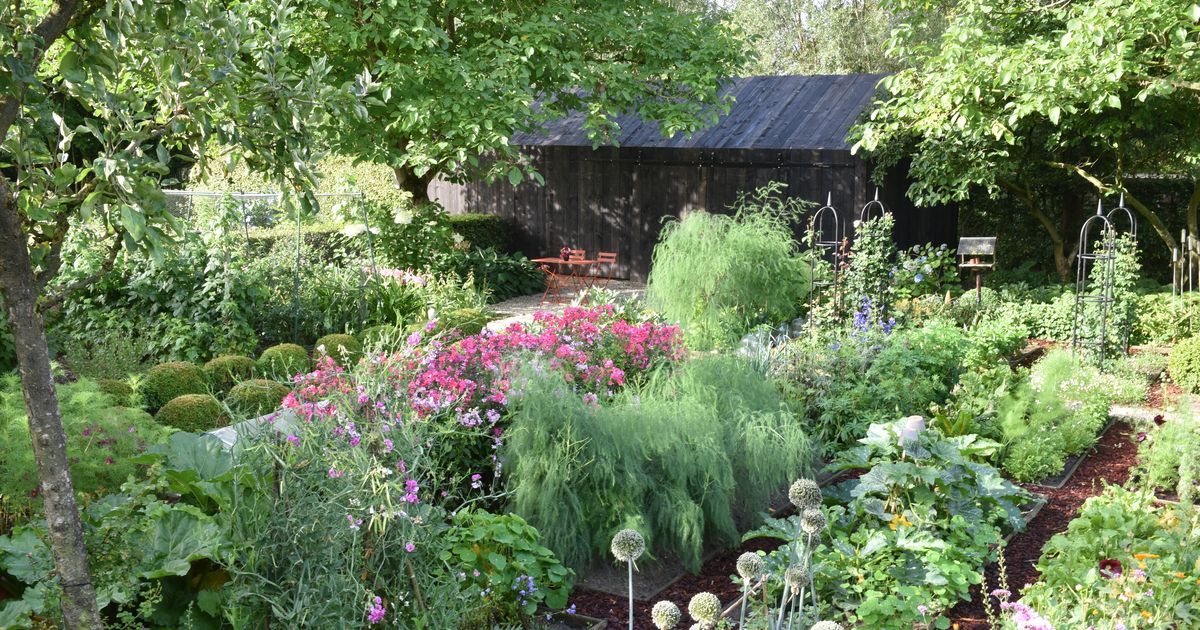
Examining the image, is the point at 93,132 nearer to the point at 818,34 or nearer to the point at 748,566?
the point at 748,566

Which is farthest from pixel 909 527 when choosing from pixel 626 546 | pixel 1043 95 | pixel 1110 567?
pixel 1043 95

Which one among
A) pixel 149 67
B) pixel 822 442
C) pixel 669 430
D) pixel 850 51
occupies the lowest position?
pixel 822 442

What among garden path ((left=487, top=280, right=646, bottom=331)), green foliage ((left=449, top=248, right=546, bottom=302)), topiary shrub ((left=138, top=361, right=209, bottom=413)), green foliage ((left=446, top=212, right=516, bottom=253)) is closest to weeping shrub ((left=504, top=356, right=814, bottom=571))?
topiary shrub ((left=138, top=361, right=209, bottom=413))

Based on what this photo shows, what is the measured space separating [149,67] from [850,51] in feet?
85.8

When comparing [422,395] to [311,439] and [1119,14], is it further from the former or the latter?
[1119,14]

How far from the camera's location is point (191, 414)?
6125 mm

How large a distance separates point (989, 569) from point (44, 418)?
12.8 feet

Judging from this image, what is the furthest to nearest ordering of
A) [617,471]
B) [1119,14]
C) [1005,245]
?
[1005,245] → [1119,14] → [617,471]

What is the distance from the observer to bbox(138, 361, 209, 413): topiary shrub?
6766 mm

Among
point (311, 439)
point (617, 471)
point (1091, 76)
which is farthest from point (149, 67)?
point (1091, 76)

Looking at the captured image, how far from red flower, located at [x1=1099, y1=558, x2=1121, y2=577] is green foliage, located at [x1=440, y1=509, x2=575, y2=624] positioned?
207 centimetres

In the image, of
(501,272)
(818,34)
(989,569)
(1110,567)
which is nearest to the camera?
(1110,567)

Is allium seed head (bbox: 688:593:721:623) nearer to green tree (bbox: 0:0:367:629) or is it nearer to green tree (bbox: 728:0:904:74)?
green tree (bbox: 0:0:367:629)

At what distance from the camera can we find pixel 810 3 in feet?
95.7
